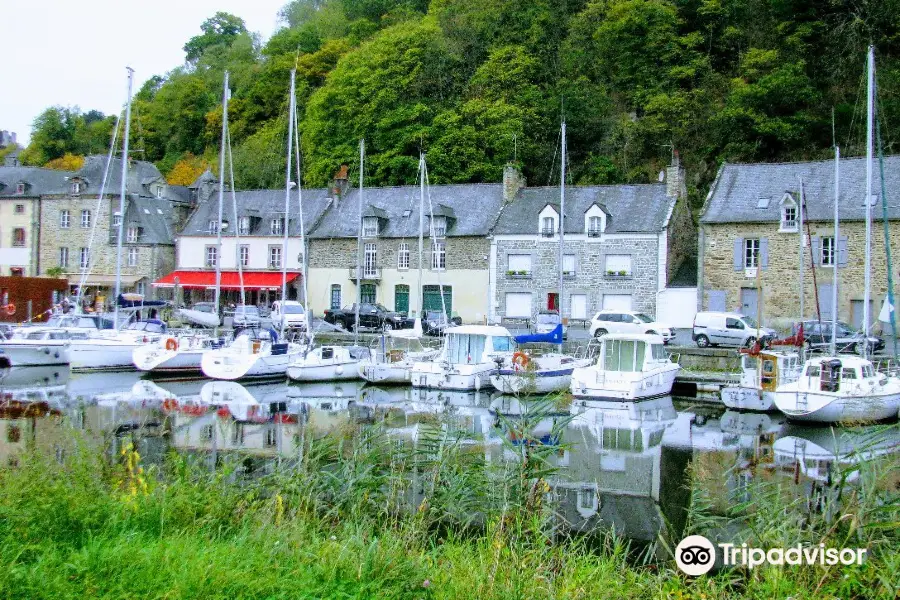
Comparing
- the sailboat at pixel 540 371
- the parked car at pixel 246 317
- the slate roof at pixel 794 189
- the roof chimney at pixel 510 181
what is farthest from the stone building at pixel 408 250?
the sailboat at pixel 540 371

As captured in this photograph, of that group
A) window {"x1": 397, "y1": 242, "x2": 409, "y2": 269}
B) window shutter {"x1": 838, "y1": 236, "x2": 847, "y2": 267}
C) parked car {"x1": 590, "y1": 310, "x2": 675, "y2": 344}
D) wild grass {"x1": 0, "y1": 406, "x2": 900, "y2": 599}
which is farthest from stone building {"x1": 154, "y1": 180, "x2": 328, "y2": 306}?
wild grass {"x1": 0, "y1": 406, "x2": 900, "y2": 599}

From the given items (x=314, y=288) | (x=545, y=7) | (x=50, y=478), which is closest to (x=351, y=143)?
(x=314, y=288)

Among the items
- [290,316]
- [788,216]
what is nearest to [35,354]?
[290,316]

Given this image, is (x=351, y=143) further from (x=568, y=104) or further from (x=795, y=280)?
(x=795, y=280)

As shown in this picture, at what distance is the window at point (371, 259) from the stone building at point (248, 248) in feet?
12.8

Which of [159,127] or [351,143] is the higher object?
[159,127]

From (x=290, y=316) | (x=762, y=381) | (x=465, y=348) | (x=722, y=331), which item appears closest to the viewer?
(x=762, y=381)

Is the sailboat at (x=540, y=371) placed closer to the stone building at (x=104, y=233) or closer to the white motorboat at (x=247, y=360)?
the white motorboat at (x=247, y=360)

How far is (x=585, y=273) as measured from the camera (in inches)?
1551

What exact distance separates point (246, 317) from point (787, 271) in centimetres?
2257

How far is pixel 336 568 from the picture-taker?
23.5 ft

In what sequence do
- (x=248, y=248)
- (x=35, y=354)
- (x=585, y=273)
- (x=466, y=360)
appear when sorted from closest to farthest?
(x=466, y=360) < (x=35, y=354) < (x=585, y=273) < (x=248, y=248)

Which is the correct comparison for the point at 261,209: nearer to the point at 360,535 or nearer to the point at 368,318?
the point at 368,318

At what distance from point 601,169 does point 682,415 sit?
1005 inches
